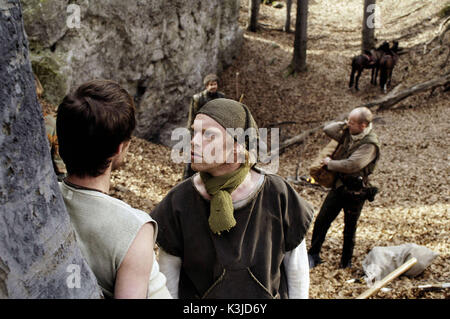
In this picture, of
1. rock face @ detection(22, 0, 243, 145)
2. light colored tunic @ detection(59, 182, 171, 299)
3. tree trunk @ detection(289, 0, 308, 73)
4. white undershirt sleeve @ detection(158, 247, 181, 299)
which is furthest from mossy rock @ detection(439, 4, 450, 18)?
light colored tunic @ detection(59, 182, 171, 299)

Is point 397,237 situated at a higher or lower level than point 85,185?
lower

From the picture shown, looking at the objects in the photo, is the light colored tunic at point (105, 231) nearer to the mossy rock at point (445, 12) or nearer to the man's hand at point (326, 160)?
the man's hand at point (326, 160)

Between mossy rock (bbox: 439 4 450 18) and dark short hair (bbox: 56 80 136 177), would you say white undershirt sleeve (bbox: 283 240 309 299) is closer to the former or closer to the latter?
dark short hair (bbox: 56 80 136 177)

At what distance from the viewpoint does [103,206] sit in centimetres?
125

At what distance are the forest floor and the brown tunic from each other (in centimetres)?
346

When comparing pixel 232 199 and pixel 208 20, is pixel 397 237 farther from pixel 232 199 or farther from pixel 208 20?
pixel 208 20

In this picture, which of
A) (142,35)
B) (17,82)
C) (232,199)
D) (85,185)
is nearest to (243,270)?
(232,199)

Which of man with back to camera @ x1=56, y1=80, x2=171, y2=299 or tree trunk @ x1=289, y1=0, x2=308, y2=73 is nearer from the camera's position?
man with back to camera @ x1=56, y1=80, x2=171, y2=299

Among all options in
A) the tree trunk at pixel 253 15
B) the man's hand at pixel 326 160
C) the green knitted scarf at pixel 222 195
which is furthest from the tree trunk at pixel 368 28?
the green knitted scarf at pixel 222 195

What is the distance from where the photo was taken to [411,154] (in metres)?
10.2

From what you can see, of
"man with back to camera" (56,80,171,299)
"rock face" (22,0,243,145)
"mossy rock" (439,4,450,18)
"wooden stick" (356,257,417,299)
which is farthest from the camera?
"mossy rock" (439,4,450,18)

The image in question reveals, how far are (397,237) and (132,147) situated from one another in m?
6.50

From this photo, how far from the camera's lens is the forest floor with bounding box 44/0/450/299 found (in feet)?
20.7

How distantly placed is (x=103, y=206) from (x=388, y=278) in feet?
14.9
